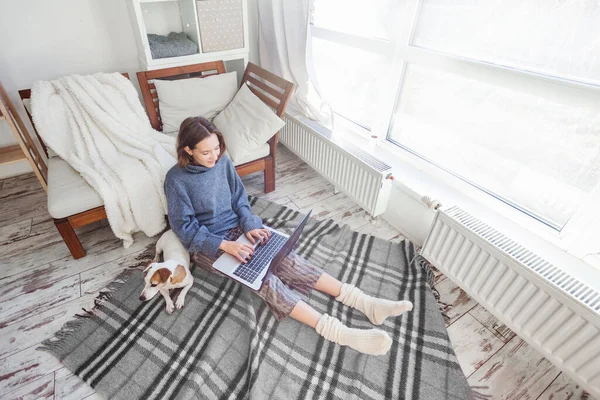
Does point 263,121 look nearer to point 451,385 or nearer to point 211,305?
point 211,305

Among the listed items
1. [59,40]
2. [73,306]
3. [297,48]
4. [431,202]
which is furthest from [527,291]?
[59,40]

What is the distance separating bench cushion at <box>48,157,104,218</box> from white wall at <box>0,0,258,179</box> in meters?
0.81

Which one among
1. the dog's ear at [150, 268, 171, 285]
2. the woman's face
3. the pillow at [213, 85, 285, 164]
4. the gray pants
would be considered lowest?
the gray pants

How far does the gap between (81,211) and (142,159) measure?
1.29 feet

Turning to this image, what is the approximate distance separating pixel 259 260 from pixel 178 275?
14.5 inches

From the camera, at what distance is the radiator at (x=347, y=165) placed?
5.62ft

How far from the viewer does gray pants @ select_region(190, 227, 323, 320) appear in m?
1.31

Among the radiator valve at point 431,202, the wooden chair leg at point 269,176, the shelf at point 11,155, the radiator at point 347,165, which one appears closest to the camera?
the radiator valve at point 431,202

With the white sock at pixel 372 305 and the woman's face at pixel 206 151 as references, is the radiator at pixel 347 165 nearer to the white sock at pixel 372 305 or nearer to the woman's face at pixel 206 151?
the white sock at pixel 372 305

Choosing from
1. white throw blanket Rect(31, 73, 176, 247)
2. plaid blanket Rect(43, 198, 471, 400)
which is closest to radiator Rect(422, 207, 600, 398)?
plaid blanket Rect(43, 198, 471, 400)

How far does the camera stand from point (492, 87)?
1365 mm

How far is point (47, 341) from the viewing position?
4.26 feet

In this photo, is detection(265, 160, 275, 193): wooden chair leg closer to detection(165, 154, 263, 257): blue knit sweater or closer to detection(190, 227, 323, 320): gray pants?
detection(165, 154, 263, 257): blue knit sweater

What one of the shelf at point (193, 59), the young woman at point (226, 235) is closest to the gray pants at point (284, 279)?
the young woman at point (226, 235)
